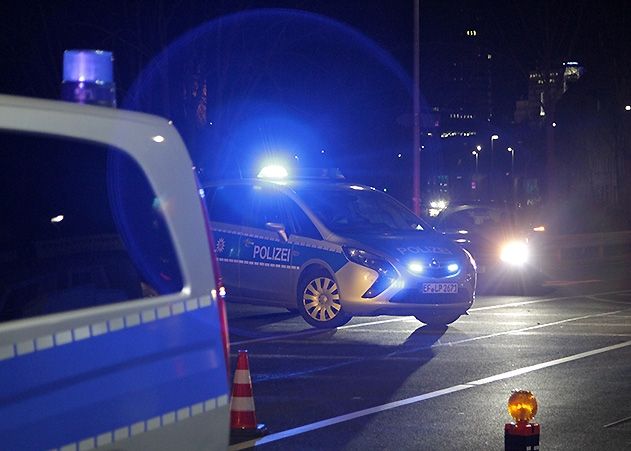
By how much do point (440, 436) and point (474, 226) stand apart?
50.3ft

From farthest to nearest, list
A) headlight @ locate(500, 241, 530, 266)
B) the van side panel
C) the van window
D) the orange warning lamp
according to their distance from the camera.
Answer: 1. headlight @ locate(500, 241, 530, 266)
2. the orange warning lamp
3. the van window
4. the van side panel

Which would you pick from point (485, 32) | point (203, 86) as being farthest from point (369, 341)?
point (485, 32)

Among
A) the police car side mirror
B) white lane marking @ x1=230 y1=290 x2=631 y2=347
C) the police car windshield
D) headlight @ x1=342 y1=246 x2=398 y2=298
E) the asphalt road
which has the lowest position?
the asphalt road

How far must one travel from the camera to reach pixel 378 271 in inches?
560

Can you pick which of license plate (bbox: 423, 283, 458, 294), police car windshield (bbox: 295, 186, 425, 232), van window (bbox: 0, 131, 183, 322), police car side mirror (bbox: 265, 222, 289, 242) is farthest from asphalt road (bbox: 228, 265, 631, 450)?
van window (bbox: 0, 131, 183, 322)

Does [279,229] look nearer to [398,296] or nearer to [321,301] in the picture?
[321,301]

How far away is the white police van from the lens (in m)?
3.71

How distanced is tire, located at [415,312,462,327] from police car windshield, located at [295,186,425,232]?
1.12 metres

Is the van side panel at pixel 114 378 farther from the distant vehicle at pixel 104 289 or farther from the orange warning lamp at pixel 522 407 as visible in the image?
the orange warning lamp at pixel 522 407

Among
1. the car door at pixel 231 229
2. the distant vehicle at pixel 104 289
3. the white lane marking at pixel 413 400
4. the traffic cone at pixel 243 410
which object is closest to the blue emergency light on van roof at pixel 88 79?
the distant vehicle at pixel 104 289

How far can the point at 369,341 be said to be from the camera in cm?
1360

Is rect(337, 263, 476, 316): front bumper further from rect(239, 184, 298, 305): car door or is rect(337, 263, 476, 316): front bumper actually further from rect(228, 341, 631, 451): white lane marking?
rect(228, 341, 631, 451): white lane marking

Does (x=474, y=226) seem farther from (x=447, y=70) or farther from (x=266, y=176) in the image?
(x=447, y=70)

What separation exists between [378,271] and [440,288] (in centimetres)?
71
